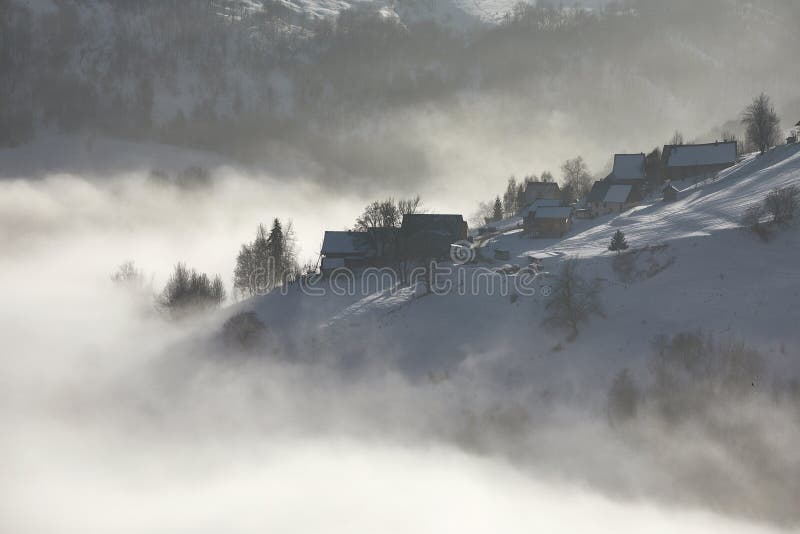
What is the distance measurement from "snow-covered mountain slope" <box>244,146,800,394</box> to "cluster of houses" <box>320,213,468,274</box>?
8134 millimetres

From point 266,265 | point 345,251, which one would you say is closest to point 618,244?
point 345,251

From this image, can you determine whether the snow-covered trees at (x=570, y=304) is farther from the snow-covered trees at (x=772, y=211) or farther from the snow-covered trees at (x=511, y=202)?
the snow-covered trees at (x=511, y=202)

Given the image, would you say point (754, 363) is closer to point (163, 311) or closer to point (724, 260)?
point (724, 260)

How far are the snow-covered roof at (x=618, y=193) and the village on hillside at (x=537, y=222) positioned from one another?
0.49 ft

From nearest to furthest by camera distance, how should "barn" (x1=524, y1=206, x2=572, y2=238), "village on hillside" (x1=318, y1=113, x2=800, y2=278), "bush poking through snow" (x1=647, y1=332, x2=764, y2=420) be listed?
"bush poking through snow" (x1=647, y1=332, x2=764, y2=420) < "village on hillside" (x1=318, y1=113, x2=800, y2=278) < "barn" (x1=524, y1=206, x2=572, y2=238)

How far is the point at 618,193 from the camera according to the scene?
90.9 m

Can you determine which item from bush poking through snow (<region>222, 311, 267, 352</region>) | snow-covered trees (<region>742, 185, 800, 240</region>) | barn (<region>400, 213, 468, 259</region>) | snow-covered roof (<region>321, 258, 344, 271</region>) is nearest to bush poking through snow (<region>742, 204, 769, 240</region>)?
snow-covered trees (<region>742, 185, 800, 240</region>)

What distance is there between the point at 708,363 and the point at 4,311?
493 feet

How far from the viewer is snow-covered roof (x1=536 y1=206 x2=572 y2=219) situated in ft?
266

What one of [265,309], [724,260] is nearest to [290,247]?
[265,309]

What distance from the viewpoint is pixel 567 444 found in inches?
→ 1774

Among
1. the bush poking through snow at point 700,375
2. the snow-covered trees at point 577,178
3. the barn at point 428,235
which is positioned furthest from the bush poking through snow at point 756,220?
the snow-covered trees at point 577,178

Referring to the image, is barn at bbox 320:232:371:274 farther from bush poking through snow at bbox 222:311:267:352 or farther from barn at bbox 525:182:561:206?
barn at bbox 525:182:561:206

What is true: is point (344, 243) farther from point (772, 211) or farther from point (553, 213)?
point (772, 211)
